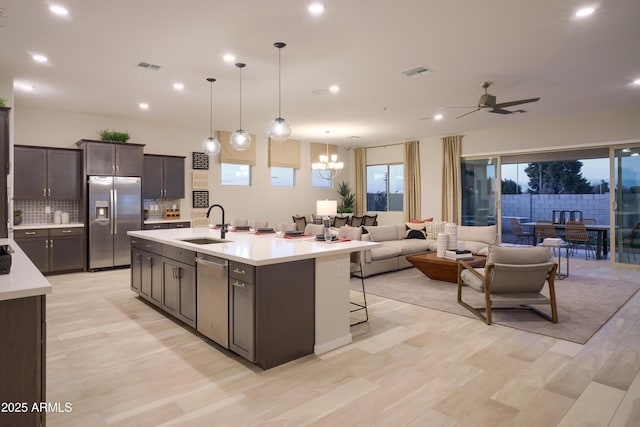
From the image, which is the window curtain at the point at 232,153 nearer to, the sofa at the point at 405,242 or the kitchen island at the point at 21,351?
the sofa at the point at 405,242

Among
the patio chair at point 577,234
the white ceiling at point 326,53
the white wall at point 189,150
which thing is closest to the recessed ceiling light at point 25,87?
the white ceiling at point 326,53

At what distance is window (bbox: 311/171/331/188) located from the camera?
11156mm

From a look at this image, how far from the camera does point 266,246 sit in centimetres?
370

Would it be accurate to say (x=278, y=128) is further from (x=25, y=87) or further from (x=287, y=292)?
(x=25, y=87)

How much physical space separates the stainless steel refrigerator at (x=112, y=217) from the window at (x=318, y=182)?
5.04 meters

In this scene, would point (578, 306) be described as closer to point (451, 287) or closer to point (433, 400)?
point (451, 287)

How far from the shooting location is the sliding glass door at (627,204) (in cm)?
731

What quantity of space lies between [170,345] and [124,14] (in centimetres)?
301

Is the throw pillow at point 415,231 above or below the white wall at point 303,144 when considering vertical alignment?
below

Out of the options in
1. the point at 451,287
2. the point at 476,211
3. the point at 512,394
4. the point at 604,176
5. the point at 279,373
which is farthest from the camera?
the point at 476,211

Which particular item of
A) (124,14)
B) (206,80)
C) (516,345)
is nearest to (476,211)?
(516,345)

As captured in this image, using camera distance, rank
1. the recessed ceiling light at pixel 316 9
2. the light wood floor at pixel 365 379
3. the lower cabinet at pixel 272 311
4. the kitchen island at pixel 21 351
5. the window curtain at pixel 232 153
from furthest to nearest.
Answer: the window curtain at pixel 232 153 → the recessed ceiling light at pixel 316 9 → the lower cabinet at pixel 272 311 → the light wood floor at pixel 365 379 → the kitchen island at pixel 21 351

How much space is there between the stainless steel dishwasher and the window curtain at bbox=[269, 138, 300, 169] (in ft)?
21.8

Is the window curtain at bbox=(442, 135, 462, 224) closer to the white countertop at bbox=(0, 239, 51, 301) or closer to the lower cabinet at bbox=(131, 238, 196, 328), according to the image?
the lower cabinet at bbox=(131, 238, 196, 328)
